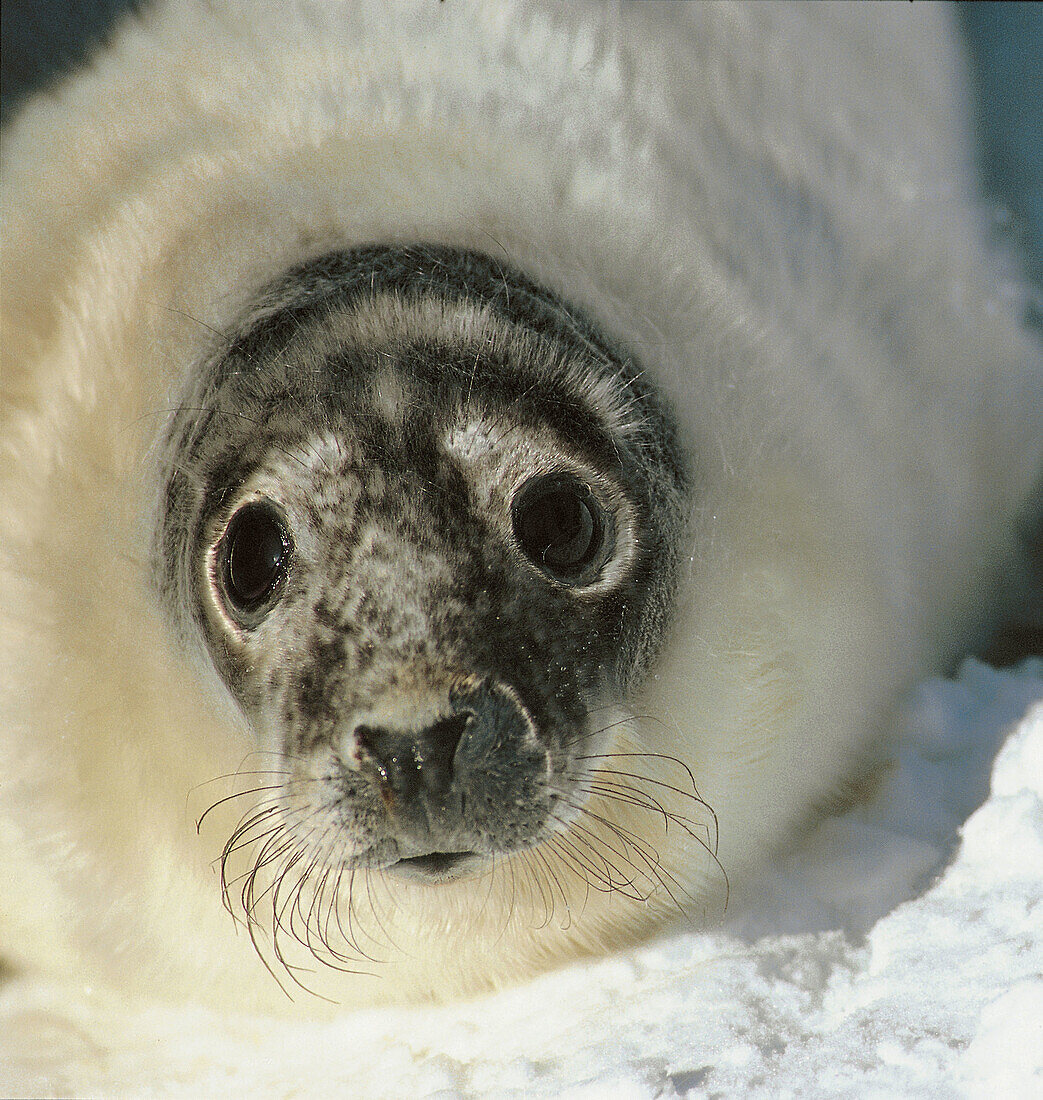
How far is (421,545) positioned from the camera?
160 cm

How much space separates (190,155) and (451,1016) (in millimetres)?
1376

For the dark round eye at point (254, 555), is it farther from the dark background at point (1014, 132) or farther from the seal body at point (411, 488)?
the dark background at point (1014, 132)

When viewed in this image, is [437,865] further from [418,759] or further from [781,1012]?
[781,1012]

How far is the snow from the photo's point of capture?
1411mm

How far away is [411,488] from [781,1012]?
2.81 ft

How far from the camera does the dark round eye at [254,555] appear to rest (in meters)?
1.69

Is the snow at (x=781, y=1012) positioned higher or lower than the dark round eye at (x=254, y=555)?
lower

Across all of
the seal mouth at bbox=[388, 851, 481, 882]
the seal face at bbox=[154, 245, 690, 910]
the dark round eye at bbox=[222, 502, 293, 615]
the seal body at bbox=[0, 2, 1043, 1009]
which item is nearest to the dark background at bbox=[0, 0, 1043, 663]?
the seal body at bbox=[0, 2, 1043, 1009]

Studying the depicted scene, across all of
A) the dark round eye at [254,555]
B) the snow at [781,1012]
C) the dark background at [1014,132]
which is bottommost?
the snow at [781,1012]

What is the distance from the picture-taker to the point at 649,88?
1.90 metres

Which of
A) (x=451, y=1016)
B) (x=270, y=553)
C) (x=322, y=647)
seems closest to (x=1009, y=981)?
(x=451, y=1016)

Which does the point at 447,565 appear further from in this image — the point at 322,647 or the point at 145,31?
the point at 145,31

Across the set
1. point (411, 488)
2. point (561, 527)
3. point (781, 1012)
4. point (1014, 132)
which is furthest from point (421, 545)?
point (1014, 132)

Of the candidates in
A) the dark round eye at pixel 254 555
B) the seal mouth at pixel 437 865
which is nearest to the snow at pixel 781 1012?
the seal mouth at pixel 437 865
